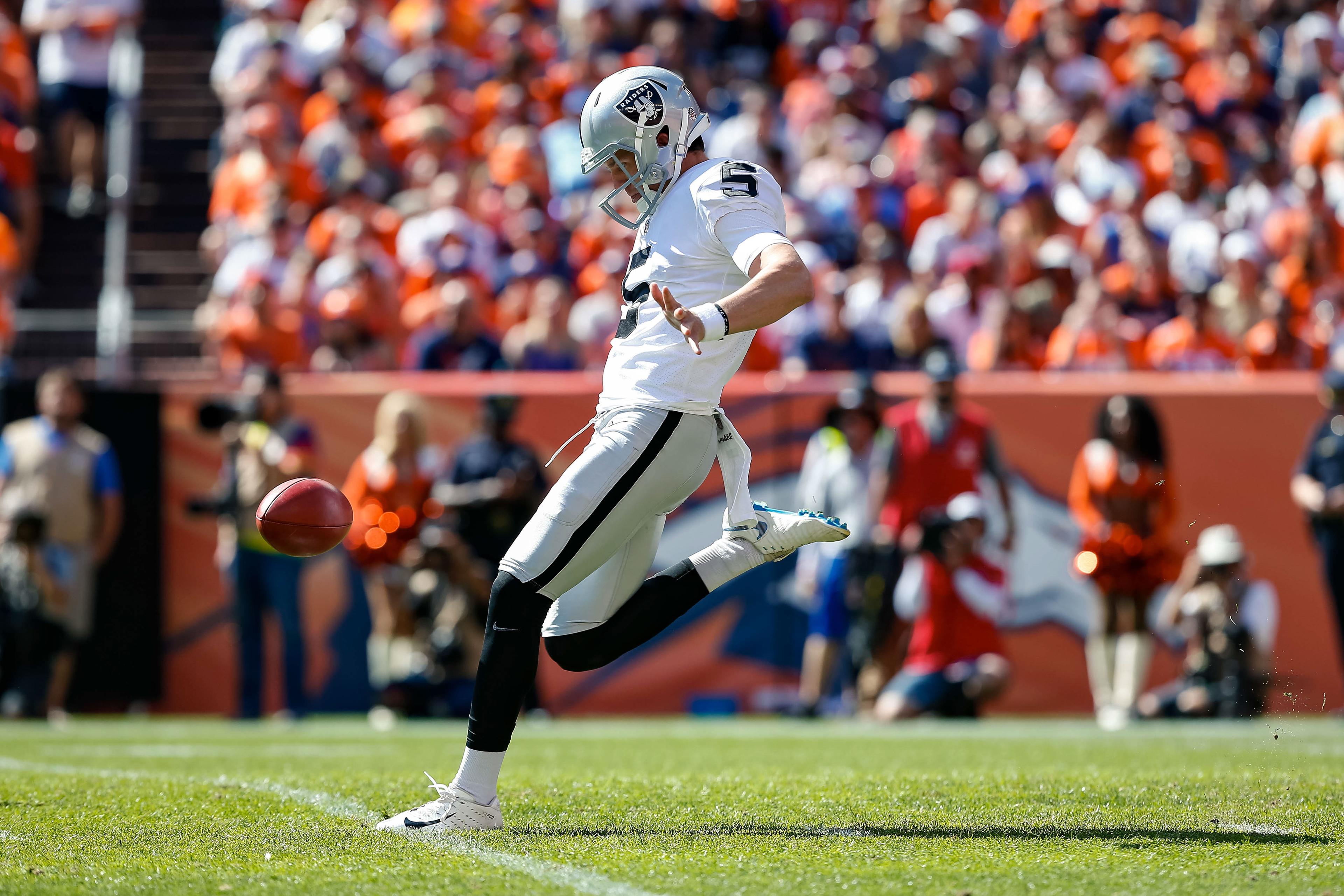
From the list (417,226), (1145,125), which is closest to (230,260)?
(417,226)

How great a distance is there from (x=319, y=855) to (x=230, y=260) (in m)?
9.74

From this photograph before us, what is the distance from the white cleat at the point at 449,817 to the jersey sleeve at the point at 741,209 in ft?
5.21

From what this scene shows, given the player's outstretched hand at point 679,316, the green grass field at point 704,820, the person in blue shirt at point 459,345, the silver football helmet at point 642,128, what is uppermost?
the silver football helmet at point 642,128

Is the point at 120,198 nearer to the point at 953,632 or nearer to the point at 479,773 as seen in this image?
the point at 953,632

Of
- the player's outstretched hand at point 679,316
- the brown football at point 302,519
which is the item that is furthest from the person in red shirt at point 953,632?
the player's outstretched hand at point 679,316

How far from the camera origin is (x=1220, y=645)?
10430mm

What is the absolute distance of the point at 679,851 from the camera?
432 cm

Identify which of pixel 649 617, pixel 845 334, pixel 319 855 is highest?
pixel 845 334

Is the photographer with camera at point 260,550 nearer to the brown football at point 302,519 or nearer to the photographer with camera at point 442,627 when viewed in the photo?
the photographer with camera at point 442,627

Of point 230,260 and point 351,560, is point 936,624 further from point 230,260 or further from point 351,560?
point 230,260

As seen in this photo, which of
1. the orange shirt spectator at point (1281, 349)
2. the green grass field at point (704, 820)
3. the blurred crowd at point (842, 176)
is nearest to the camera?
the green grass field at point (704, 820)

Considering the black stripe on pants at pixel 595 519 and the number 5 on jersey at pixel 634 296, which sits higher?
the number 5 on jersey at pixel 634 296

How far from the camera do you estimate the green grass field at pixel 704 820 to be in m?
3.88

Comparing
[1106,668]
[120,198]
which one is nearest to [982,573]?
[1106,668]
